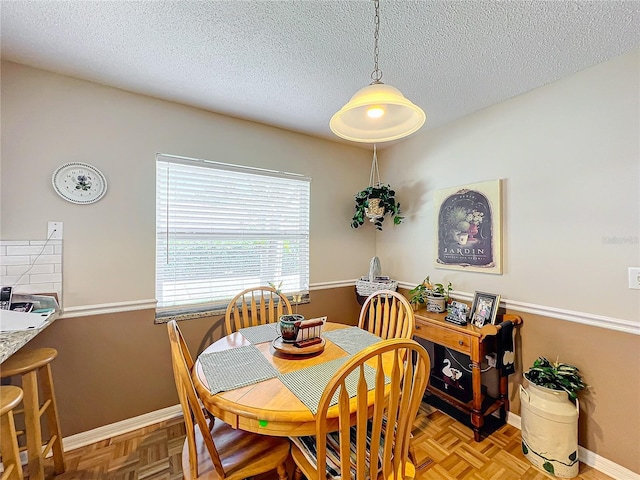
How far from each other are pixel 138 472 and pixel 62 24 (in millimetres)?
2426

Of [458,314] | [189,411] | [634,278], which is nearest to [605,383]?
[634,278]

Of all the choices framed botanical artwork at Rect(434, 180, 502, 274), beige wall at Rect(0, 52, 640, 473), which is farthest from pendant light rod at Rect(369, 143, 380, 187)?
beige wall at Rect(0, 52, 640, 473)

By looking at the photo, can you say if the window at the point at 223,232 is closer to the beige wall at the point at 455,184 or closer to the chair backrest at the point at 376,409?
the beige wall at the point at 455,184

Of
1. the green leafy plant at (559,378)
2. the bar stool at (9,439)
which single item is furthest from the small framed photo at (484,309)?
the bar stool at (9,439)

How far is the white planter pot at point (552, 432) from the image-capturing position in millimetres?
1585

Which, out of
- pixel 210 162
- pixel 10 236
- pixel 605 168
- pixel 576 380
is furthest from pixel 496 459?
pixel 10 236

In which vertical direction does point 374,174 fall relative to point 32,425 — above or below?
above

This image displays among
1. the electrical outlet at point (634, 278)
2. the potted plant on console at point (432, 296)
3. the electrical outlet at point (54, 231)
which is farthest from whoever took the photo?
the potted plant on console at point (432, 296)

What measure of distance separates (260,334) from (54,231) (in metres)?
1.46

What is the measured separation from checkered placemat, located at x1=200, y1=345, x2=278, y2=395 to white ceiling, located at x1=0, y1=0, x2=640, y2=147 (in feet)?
5.47

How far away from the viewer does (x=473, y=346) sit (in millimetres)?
1865

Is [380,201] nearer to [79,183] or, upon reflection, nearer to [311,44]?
[311,44]

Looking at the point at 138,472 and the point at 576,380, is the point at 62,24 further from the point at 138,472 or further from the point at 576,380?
the point at 576,380

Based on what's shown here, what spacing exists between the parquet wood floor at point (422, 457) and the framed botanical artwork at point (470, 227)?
119 cm
